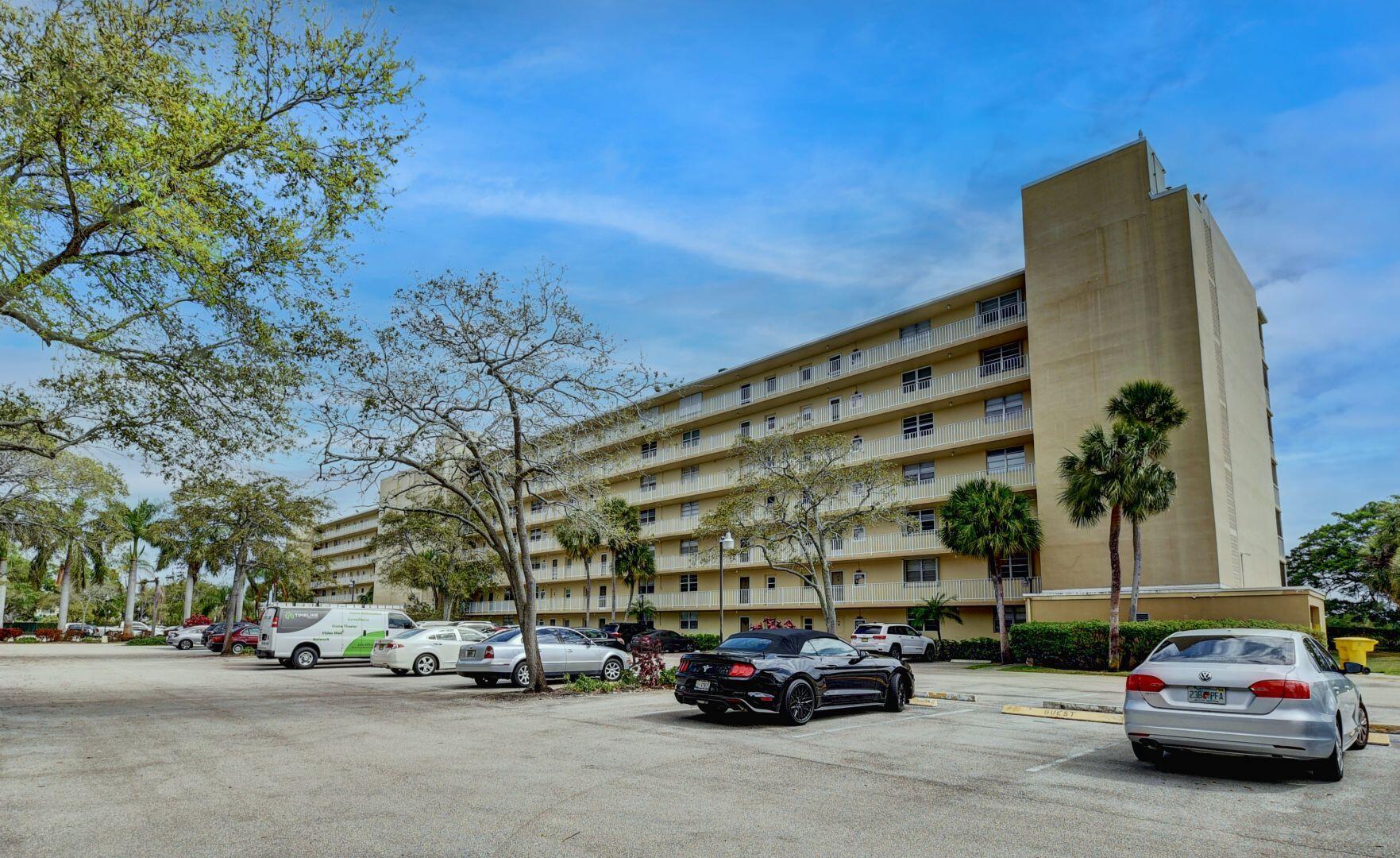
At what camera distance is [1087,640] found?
2862 cm

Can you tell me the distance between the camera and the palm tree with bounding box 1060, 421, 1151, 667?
2681 centimetres

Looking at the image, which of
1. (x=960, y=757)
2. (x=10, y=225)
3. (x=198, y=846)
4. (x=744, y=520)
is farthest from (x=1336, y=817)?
(x=744, y=520)

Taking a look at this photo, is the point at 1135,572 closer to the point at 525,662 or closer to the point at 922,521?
the point at 922,521

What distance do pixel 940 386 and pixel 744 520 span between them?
11354 millimetres

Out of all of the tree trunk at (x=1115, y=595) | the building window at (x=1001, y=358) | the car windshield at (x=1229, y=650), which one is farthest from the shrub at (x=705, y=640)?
the car windshield at (x=1229, y=650)

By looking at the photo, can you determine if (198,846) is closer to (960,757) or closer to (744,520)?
(960,757)

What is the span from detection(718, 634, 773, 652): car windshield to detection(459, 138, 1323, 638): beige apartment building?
970cm

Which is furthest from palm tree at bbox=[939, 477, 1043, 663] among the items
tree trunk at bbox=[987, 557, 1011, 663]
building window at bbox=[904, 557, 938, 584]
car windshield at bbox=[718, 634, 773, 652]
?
car windshield at bbox=[718, 634, 773, 652]

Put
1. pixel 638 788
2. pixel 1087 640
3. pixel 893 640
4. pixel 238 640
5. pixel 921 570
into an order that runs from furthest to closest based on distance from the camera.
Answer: pixel 238 640 < pixel 921 570 < pixel 893 640 < pixel 1087 640 < pixel 638 788

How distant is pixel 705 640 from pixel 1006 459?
17587 mm

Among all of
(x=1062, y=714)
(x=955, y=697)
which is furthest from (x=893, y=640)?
(x=1062, y=714)

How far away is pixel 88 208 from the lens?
1142 cm

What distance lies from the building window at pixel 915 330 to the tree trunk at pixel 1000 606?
39.0ft

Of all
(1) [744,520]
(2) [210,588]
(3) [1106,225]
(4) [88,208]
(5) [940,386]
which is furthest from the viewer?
(2) [210,588]
